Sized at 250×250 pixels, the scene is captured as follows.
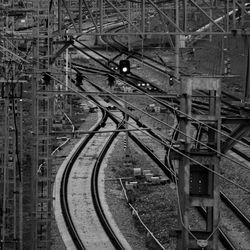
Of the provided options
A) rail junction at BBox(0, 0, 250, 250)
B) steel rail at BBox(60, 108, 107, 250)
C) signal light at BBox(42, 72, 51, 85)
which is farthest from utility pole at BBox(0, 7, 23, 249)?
steel rail at BBox(60, 108, 107, 250)

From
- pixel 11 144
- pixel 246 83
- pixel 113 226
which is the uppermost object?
pixel 246 83

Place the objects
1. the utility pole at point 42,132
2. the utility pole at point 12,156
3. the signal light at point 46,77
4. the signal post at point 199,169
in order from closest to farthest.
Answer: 1. the signal post at point 199,169
2. the signal light at point 46,77
3. the utility pole at point 42,132
4. the utility pole at point 12,156

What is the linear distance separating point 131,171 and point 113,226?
14.5ft

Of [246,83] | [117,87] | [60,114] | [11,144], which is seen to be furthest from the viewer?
[117,87]

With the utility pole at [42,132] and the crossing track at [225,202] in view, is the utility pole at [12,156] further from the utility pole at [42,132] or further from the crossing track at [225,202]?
the crossing track at [225,202]

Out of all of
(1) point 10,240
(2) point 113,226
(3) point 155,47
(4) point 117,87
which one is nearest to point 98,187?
(2) point 113,226

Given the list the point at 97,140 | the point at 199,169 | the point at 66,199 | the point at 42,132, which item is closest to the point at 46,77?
the point at 42,132

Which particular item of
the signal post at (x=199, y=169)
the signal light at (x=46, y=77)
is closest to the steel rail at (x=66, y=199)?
the signal light at (x=46, y=77)

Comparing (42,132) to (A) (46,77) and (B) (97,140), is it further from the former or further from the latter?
(B) (97,140)

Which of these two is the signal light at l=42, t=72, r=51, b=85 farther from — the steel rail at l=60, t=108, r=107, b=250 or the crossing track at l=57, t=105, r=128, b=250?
the steel rail at l=60, t=108, r=107, b=250

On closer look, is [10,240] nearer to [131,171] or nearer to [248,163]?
[131,171]

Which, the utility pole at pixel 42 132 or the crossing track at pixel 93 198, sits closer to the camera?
the utility pole at pixel 42 132

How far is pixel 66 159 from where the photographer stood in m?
21.9

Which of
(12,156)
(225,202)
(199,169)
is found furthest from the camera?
(225,202)
